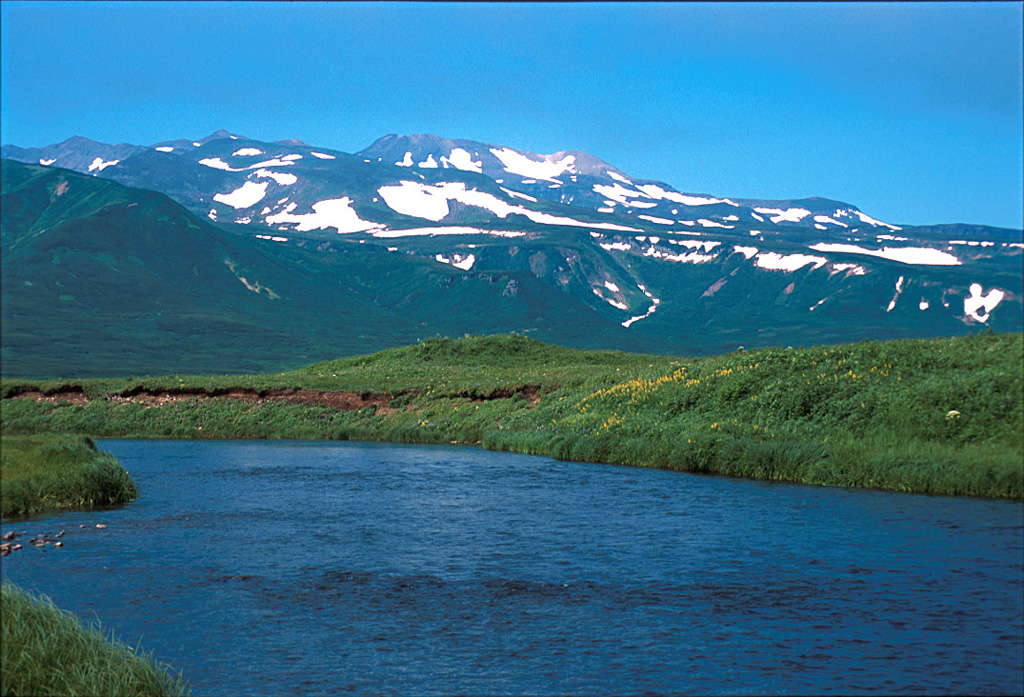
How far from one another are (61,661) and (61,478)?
12.6m

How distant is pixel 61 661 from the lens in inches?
428

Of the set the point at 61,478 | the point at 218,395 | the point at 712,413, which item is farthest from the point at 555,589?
the point at 218,395

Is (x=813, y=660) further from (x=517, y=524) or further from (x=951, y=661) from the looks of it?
(x=517, y=524)

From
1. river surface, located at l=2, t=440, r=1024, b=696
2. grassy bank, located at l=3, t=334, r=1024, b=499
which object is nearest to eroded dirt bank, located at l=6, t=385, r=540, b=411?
grassy bank, located at l=3, t=334, r=1024, b=499

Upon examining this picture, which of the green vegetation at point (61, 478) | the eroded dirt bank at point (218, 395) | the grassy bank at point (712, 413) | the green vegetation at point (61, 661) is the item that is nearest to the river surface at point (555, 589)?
the green vegetation at point (61, 478)

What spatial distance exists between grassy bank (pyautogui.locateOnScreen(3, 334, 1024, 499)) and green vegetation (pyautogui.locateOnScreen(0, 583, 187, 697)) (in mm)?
8789

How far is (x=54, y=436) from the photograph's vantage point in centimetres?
2164

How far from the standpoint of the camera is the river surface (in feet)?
43.6

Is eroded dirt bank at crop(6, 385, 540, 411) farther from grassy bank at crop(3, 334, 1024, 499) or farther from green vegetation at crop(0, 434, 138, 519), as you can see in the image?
green vegetation at crop(0, 434, 138, 519)

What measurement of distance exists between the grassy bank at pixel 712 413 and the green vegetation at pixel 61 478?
3.03 feet

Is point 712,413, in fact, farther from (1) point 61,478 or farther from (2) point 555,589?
(1) point 61,478

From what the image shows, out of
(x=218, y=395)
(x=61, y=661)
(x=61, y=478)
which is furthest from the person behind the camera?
(x=218, y=395)

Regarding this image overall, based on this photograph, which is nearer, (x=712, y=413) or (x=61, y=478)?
(x=61, y=478)

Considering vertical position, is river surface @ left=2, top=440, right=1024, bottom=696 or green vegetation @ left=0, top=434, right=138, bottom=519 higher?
green vegetation @ left=0, top=434, right=138, bottom=519
